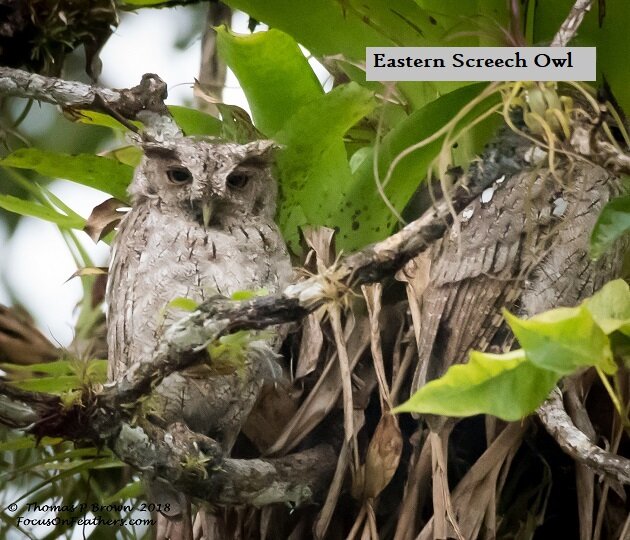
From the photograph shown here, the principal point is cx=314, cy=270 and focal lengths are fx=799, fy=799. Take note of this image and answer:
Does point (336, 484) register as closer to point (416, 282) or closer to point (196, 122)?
point (416, 282)

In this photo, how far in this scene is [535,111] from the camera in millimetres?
801

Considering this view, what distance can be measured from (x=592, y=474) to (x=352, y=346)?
0.33 meters

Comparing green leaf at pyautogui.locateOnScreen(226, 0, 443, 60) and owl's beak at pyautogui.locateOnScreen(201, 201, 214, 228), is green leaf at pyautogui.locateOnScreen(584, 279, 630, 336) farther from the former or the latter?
owl's beak at pyautogui.locateOnScreen(201, 201, 214, 228)

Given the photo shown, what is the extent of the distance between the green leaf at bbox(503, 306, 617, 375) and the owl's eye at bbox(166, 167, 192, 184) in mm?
519

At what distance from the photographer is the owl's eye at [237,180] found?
3.35 feet

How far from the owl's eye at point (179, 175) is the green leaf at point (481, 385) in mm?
487

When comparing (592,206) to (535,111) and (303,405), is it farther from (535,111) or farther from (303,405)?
(303,405)

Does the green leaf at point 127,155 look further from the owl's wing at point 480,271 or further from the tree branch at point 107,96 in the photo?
the owl's wing at point 480,271

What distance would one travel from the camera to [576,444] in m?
0.85

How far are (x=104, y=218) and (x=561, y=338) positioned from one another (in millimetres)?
669

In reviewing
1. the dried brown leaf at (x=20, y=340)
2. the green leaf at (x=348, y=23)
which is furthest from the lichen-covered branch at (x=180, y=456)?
the green leaf at (x=348, y=23)

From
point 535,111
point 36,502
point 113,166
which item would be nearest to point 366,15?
point 535,111

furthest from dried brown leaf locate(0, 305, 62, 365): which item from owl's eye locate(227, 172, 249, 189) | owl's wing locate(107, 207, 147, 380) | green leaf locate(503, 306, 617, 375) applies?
green leaf locate(503, 306, 617, 375)

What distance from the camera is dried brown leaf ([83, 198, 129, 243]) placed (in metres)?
1.07
